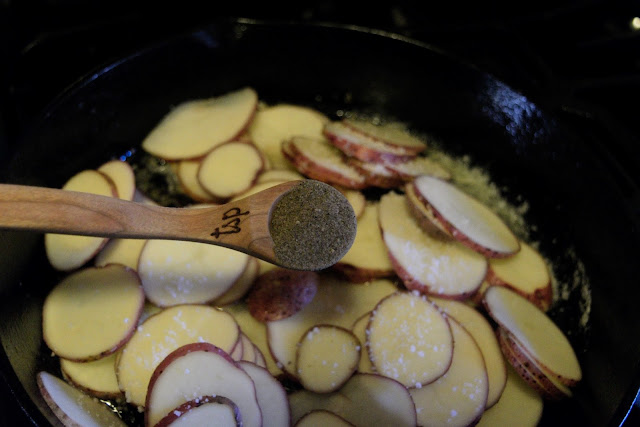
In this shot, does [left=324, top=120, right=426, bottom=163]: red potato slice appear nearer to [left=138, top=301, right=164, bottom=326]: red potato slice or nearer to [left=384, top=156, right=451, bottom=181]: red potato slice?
[left=384, top=156, right=451, bottom=181]: red potato slice

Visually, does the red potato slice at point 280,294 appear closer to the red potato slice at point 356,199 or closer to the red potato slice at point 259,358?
the red potato slice at point 259,358

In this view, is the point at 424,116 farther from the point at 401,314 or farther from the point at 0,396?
the point at 0,396

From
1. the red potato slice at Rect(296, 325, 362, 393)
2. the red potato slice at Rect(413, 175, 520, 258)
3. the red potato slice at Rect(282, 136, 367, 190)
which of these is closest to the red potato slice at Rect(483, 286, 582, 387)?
the red potato slice at Rect(413, 175, 520, 258)

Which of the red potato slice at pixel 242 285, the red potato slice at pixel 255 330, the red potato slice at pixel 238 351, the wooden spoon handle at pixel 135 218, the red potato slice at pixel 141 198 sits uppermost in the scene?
the wooden spoon handle at pixel 135 218

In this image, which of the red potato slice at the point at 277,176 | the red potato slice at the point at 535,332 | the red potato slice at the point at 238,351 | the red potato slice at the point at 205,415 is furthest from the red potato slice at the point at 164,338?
the red potato slice at the point at 535,332

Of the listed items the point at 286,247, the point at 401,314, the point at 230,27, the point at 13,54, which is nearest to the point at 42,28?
the point at 13,54

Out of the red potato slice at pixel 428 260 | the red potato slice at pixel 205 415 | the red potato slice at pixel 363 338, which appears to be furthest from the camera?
the red potato slice at pixel 428 260

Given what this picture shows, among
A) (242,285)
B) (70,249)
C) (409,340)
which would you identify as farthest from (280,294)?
(70,249)
